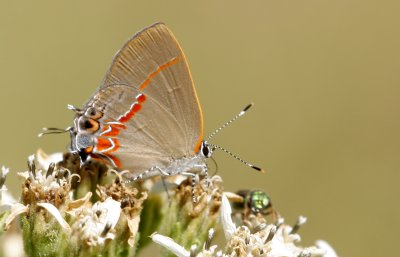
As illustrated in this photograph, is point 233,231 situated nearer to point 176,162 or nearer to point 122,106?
point 176,162

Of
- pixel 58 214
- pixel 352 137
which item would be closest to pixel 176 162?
pixel 58 214

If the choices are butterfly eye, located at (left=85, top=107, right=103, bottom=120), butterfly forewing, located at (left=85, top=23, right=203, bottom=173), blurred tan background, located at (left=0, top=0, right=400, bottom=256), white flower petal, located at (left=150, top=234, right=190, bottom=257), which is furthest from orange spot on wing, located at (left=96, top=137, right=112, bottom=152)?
blurred tan background, located at (left=0, top=0, right=400, bottom=256)

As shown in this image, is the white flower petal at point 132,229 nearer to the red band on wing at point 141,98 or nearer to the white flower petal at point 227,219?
the white flower petal at point 227,219

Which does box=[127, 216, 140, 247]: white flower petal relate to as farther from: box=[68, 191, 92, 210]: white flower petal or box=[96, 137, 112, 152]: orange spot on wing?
box=[96, 137, 112, 152]: orange spot on wing

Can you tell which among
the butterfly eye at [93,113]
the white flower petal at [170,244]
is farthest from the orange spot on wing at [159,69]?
the white flower petal at [170,244]

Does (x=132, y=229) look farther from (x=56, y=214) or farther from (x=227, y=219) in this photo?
(x=227, y=219)

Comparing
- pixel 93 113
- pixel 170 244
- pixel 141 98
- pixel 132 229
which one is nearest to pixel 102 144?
pixel 93 113
